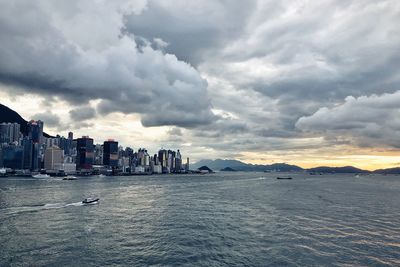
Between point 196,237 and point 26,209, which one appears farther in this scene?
point 26,209

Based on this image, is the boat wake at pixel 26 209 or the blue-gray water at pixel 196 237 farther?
the boat wake at pixel 26 209

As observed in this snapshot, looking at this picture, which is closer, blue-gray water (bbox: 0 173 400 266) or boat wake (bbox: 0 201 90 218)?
blue-gray water (bbox: 0 173 400 266)

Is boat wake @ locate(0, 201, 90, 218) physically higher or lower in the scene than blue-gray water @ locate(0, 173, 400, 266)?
higher

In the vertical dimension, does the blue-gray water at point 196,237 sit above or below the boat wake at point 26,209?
below

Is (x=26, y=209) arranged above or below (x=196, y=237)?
above

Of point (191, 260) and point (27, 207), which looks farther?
point (27, 207)

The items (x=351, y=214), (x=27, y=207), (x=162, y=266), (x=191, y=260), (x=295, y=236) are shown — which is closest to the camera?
(x=162, y=266)

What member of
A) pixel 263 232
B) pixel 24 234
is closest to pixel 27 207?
pixel 24 234

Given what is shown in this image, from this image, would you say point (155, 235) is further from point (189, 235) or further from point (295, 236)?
point (295, 236)

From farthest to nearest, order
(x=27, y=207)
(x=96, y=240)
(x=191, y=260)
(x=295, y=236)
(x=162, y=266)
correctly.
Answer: (x=27, y=207) → (x=295, y=236) → (x=96, y=240) → (x=191, y=260) → (x=162, y=266)
